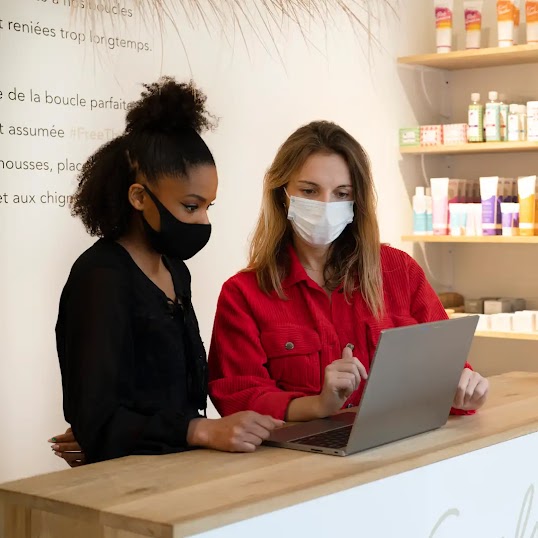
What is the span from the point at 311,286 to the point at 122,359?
64 centimetres

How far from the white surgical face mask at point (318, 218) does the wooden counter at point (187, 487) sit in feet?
1.95

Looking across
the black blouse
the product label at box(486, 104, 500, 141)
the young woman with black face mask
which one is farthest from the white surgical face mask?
the product label at box(486, 104, 500, 141)

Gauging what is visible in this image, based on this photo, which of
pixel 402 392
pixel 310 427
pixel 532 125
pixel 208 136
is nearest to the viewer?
pixel 402 392

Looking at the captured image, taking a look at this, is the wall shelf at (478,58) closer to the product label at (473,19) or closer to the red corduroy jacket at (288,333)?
the product label at (473,19)

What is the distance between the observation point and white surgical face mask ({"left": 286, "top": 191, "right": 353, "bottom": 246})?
2.28 metres

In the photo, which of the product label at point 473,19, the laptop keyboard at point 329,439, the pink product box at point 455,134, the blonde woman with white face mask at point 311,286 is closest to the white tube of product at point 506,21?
the product label at point 473,19

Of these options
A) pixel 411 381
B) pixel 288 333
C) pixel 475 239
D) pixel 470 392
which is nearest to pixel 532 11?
pixel 475 239

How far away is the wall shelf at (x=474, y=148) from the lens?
4.50m

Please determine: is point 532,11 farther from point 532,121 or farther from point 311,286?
point 311,286

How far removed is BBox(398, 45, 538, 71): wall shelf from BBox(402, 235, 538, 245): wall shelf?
0.84 meters

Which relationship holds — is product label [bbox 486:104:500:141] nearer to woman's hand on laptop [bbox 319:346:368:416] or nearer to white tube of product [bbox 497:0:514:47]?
white tube of product [bbox 497:0:514:47]

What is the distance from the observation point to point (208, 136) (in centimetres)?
403

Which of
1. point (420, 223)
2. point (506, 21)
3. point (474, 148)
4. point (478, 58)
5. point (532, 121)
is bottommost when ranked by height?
point (420, 223)

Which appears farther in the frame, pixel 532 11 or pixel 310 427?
pixel 532 11
